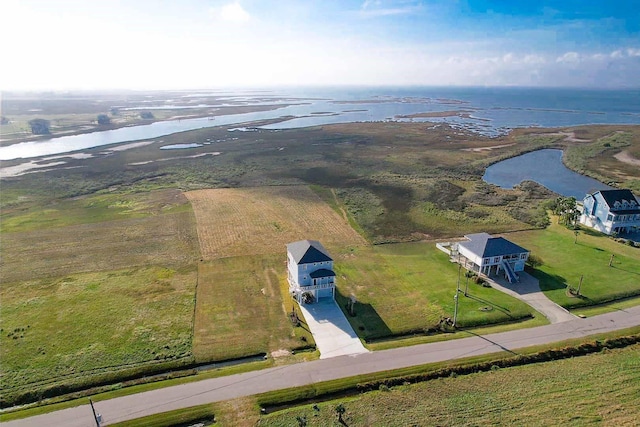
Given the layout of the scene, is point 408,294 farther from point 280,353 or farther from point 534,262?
point 534,262

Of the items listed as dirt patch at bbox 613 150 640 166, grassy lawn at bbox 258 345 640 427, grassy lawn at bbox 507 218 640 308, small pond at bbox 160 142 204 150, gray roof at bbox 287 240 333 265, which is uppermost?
gray roof at bbox 287 240 333 265

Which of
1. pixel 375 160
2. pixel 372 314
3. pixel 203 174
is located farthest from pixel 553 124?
pixel 372 314

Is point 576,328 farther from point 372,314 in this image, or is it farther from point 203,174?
point 203,174

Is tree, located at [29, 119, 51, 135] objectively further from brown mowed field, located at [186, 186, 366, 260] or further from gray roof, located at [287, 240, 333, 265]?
gray roof, located at [287, 240, 333, 265]

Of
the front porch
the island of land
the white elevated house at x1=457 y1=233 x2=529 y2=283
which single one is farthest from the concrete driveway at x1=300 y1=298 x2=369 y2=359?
the white elevated house at x1=457 y1=233 x2=529 y2=283

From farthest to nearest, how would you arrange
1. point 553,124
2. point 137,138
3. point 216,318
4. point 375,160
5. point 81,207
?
point 553,124 → point 137,138 → point 375,160 → point 81,207 → point 216,318

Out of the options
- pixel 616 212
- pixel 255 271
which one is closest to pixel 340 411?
pixel 255 271
